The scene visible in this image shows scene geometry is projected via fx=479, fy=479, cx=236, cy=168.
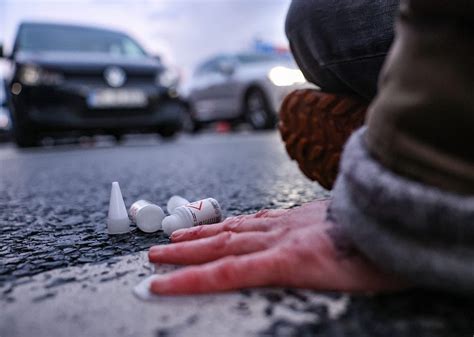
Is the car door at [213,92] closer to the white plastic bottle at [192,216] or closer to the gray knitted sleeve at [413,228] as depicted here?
the white plastic bottle at [192,216]

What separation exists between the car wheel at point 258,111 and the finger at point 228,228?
5.84m

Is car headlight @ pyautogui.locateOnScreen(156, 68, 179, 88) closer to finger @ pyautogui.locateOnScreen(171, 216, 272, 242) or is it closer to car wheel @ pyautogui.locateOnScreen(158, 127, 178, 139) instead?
car wheel @ pyautogui.locateOnScreen(158, 127, 178, 139)

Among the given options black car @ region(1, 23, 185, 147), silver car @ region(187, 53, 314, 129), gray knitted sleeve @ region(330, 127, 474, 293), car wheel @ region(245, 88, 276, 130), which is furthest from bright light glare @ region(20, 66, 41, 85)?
gray knitted sleeve @ region(330, 127, 474, 293)

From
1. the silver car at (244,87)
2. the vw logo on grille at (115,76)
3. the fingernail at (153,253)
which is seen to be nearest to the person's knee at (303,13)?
the fingernail at (153,253)

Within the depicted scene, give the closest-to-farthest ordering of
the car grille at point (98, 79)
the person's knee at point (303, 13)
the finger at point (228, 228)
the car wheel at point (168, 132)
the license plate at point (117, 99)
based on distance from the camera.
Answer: the finger at point (228, 228)
the person's knee at point (303, 13)
the car grille at point (98, 79)
the license plate at point (117, 99)
the car wheel at point (168, 132)

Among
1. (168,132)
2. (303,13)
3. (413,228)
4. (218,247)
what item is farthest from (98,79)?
(413,228)

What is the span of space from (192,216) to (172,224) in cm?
5

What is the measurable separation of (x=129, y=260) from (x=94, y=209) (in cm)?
74

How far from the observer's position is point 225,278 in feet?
2.38

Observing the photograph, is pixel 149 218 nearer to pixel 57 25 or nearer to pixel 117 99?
pixel 117 99

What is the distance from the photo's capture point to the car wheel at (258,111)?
682cm

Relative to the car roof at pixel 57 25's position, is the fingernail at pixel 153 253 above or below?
below

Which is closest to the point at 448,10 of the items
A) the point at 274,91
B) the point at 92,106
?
the point at 92,106

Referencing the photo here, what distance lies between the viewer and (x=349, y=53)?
127 cm
